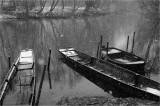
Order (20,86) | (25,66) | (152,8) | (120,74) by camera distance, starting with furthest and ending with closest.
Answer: (152,8), (25,66), (120,74), (20,86)

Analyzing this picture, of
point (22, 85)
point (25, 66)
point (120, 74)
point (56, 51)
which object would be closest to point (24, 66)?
point (25, 66)

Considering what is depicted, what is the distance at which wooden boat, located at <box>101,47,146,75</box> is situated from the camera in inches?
637

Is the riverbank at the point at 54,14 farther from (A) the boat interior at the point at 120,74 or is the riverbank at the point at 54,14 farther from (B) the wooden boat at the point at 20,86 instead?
(B) the wooden boat at the point at 20,86

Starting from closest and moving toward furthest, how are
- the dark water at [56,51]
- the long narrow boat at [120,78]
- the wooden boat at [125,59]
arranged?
the long narrow boat at [120,78] → the dark water at [56,51] → the wooden boat at [125,59]

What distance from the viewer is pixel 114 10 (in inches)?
2872

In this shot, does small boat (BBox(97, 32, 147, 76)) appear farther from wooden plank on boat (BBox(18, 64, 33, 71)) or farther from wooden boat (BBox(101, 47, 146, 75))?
wooden plank on boat (BBox(18, 64, 33, 71))

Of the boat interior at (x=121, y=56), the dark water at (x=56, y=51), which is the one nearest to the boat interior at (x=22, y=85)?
the dark water at (x=56, y=51)

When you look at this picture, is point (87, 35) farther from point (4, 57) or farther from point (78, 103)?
point (78, 103)

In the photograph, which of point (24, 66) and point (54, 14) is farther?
point (54, 14)

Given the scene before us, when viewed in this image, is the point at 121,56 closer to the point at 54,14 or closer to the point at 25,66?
the point at 25,66

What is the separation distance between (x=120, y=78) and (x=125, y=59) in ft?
14.1

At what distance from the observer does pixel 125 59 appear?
18.6 m

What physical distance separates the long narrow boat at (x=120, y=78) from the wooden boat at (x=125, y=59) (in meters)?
1.21

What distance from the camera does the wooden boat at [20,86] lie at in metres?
11.7
